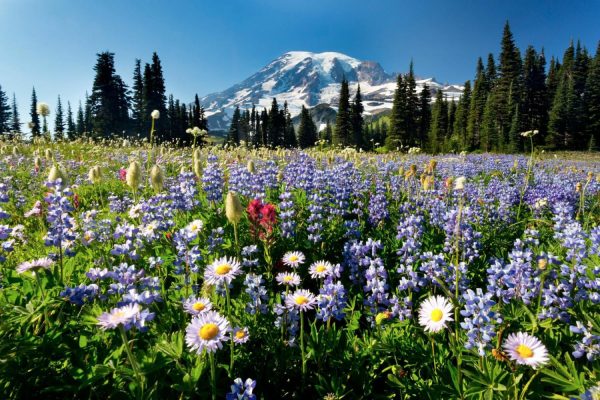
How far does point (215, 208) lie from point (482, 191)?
452cm

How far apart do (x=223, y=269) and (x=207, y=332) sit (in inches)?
21.7

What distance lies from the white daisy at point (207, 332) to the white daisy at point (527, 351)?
135 cm

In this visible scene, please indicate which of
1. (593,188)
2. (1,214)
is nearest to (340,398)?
(1,214)

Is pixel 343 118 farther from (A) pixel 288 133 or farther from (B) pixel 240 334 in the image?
(B) pixel 240 334

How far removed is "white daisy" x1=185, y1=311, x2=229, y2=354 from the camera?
1.53 m

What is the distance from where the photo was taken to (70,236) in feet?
8.34

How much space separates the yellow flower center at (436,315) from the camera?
1.81 meters

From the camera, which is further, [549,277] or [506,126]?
[506,126]

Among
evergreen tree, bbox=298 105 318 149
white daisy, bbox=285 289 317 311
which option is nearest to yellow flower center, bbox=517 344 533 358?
white daisy, bbox=285 289 317 311

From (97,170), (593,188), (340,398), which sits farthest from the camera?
(593,188)

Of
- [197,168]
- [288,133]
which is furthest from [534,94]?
[197,168]

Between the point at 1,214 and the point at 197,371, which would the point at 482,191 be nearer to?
the point at 197,371

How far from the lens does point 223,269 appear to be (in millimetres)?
2068

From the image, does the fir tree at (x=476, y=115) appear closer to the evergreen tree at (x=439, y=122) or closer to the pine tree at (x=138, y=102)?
the evergreen tree at (x=439, y=122)
